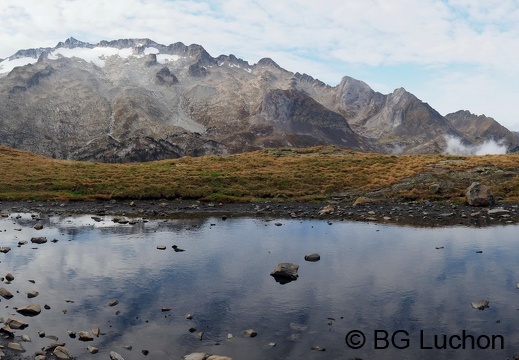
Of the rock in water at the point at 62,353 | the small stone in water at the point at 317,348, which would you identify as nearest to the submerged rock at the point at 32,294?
the rock in water at the point at 62,353

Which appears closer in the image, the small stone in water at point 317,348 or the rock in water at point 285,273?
the small stone in water at point 317,348

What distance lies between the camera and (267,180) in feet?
233

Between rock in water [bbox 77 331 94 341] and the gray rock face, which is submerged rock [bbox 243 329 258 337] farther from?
the gray rock face

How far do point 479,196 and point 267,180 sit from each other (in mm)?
30344

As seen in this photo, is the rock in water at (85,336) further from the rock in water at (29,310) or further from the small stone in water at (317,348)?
the small stone in water at (317,348)

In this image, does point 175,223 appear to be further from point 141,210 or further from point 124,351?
point 124,351

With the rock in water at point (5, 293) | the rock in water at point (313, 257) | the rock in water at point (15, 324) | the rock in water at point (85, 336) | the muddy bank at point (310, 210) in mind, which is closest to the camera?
the rock in water at point (85, 336)

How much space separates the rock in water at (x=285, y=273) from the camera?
27344 millimetres

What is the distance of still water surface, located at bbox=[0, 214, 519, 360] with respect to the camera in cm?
1905

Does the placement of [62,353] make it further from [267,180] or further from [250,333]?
[267,180]

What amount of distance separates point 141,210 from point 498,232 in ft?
125

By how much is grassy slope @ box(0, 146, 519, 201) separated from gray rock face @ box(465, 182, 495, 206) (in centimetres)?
334

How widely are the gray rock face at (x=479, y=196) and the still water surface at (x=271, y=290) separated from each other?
1515 cm

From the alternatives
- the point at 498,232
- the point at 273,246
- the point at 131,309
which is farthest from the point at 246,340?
the point at 498,232
